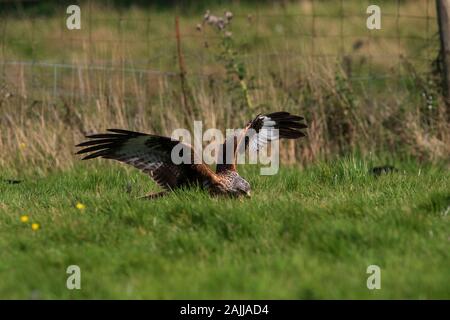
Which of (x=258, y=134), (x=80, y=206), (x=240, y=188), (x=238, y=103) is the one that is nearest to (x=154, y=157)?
(x=240, y=188)

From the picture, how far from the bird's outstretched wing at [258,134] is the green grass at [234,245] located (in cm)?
62

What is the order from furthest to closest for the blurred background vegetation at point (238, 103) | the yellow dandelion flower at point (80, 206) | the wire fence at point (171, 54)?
the wire fence at point (171, 54), the blurred background vegetation at point (238, 103), the yellow dandelion flower at point (80, 206)

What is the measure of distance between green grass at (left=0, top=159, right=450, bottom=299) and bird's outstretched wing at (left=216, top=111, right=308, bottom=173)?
24.4 inches

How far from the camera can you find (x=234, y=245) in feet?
20.9

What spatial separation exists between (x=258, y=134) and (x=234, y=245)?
2.78 m

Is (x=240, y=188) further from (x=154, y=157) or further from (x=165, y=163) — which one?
(x=154, y=157)

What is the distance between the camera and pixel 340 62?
1155 centimetres

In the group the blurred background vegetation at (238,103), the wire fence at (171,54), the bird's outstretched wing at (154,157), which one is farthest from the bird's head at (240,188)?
the wire fence at (171,54)

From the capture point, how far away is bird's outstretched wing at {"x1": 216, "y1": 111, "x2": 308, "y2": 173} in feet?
27.6

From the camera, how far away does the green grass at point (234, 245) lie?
18.6 ft

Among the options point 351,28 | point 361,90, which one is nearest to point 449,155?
point 361,90

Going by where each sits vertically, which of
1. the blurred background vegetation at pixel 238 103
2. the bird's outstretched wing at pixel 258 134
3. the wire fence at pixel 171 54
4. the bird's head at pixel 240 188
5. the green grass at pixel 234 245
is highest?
the wire fence at pixel 171 54

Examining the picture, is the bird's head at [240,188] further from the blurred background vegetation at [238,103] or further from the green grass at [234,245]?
the blurred background vegetation at [238,103]

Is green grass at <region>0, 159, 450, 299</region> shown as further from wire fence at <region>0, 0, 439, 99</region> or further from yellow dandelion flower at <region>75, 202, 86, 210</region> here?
wire fence at <region>0, 0, 439, 99</region>
